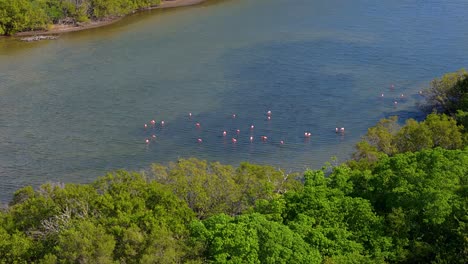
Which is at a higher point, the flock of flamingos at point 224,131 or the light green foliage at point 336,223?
the light green foliage at point 336,223

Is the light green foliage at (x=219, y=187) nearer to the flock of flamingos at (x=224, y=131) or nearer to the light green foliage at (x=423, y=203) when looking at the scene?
the light green foliage at (x=423, y=203)

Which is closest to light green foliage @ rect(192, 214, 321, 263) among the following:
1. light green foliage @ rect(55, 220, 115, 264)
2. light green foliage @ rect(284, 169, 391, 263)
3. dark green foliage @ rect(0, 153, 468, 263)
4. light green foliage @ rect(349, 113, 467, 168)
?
dark green foliage @ rect(0, 153, 468, 263)

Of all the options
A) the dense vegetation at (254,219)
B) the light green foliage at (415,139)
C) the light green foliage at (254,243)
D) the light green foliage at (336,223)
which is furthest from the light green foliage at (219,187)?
the light green foliage at (415,139)

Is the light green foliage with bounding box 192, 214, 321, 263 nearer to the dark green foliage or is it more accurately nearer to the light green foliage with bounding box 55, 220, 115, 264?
the dark green foliage

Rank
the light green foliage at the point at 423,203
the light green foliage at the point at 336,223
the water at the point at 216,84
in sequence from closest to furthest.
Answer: the light green foliage at the point at 336,223 < the light green foliage at the point at 423,203 < the water at the point at 216,84

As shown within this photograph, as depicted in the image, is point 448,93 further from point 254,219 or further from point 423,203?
point 254,219

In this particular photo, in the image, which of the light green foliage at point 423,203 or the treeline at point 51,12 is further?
the treeline at point 51,12

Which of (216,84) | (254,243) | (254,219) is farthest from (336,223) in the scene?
(216,84)
